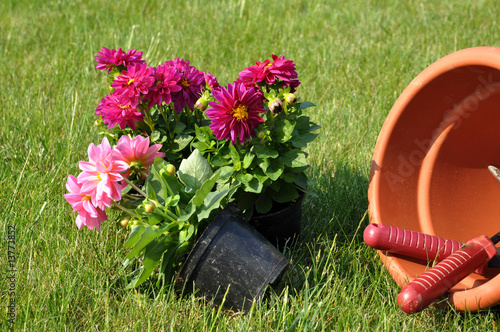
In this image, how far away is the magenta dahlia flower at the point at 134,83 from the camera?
1.60 meters

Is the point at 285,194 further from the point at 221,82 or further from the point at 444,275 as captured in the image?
the point at 221,82

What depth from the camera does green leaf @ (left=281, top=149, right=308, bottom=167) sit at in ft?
5.19

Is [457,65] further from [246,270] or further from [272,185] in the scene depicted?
[246,270]

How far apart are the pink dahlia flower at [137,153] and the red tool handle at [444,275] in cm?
79

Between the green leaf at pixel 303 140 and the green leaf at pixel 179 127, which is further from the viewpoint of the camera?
the green leaf at pixel 179 127

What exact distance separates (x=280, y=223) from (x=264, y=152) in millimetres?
267

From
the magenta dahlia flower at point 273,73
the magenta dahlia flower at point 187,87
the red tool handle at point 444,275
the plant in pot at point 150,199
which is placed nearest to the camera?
the red tool handle at point 444,275

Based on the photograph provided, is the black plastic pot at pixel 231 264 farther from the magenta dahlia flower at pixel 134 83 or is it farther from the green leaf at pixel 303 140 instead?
the magenta dahlia flower at pixel 134 83

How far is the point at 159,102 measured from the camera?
163 cm

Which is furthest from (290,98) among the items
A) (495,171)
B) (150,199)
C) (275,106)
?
(495,171)

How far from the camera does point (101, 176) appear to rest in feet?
4.80

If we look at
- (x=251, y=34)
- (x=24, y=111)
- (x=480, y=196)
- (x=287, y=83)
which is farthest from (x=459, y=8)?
(x=24, y=111)

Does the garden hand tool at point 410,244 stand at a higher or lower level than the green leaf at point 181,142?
lower

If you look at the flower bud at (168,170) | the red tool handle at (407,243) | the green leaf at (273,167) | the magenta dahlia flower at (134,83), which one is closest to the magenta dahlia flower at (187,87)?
the magenta dahlia flower at (134,83)
